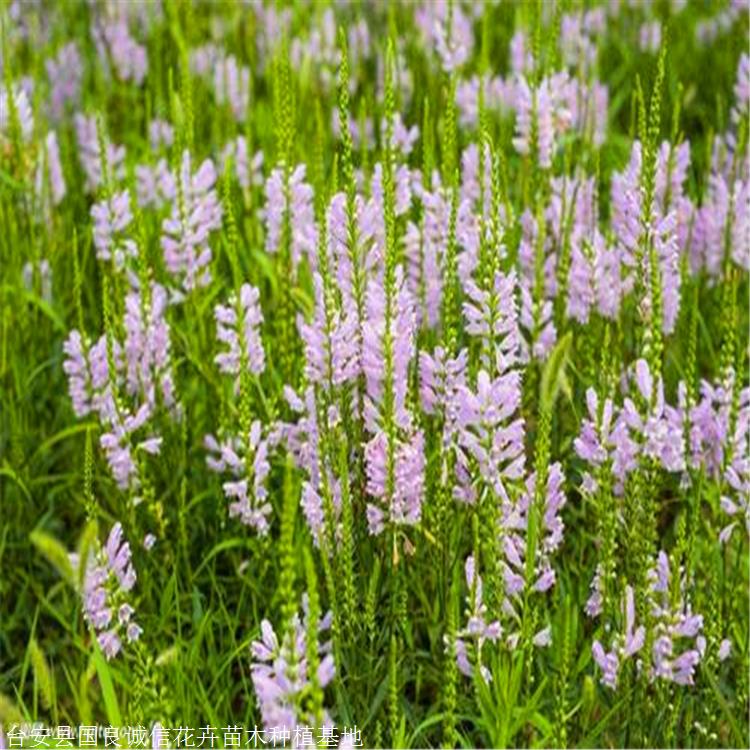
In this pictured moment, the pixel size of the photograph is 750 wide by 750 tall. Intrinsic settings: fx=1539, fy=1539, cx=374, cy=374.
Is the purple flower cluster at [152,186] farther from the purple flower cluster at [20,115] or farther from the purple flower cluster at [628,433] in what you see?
the purple flower cluster at [628,433]

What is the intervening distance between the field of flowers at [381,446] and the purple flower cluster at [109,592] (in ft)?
0.04

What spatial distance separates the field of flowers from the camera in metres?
2.46

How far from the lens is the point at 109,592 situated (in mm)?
2520

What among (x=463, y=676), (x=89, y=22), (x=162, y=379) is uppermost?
(x=89, y=22)

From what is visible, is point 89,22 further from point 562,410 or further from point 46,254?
point 562,410

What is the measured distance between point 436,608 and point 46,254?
179cm

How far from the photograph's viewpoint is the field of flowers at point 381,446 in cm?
246

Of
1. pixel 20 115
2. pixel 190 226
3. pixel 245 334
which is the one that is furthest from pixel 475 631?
pixel 20 115

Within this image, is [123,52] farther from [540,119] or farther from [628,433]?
[628,433]

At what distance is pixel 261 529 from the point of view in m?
2.89

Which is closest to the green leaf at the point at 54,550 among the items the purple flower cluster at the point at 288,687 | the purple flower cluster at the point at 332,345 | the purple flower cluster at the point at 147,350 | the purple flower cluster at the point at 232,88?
the purple flower cluster at the point at 288,687

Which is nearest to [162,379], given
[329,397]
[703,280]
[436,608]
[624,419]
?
[329,397]

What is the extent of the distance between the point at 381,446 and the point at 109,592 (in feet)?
1.66

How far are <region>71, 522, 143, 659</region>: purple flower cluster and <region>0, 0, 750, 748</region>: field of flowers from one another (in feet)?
0.04
